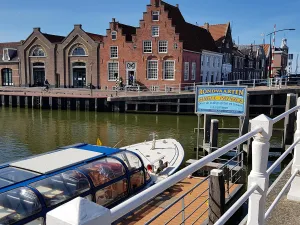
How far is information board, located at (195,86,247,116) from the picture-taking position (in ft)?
47.4

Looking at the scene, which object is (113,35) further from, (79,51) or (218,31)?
(218,31)

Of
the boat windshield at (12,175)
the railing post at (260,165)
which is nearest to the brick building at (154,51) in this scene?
the boat windshield at (12,175)

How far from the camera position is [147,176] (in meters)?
10.1

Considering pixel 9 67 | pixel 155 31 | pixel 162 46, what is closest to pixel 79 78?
pixel 9 67

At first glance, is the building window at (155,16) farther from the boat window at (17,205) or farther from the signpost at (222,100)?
the boat window at (17,205)

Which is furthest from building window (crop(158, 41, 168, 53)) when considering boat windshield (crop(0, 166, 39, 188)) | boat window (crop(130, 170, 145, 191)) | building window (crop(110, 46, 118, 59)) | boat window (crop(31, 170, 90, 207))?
boat windshield (crop(0, 166, 39, 188))

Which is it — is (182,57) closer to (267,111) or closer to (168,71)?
(168,71)

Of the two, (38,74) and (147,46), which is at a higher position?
(147,46)

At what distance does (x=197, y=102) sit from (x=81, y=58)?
33.4 m

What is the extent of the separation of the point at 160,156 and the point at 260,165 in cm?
1071

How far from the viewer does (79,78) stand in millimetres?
47125

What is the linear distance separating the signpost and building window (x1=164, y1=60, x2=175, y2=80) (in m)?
24.8

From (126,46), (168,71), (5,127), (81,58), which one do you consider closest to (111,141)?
(5,127)

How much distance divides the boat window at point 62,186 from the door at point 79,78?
40.5 meters
